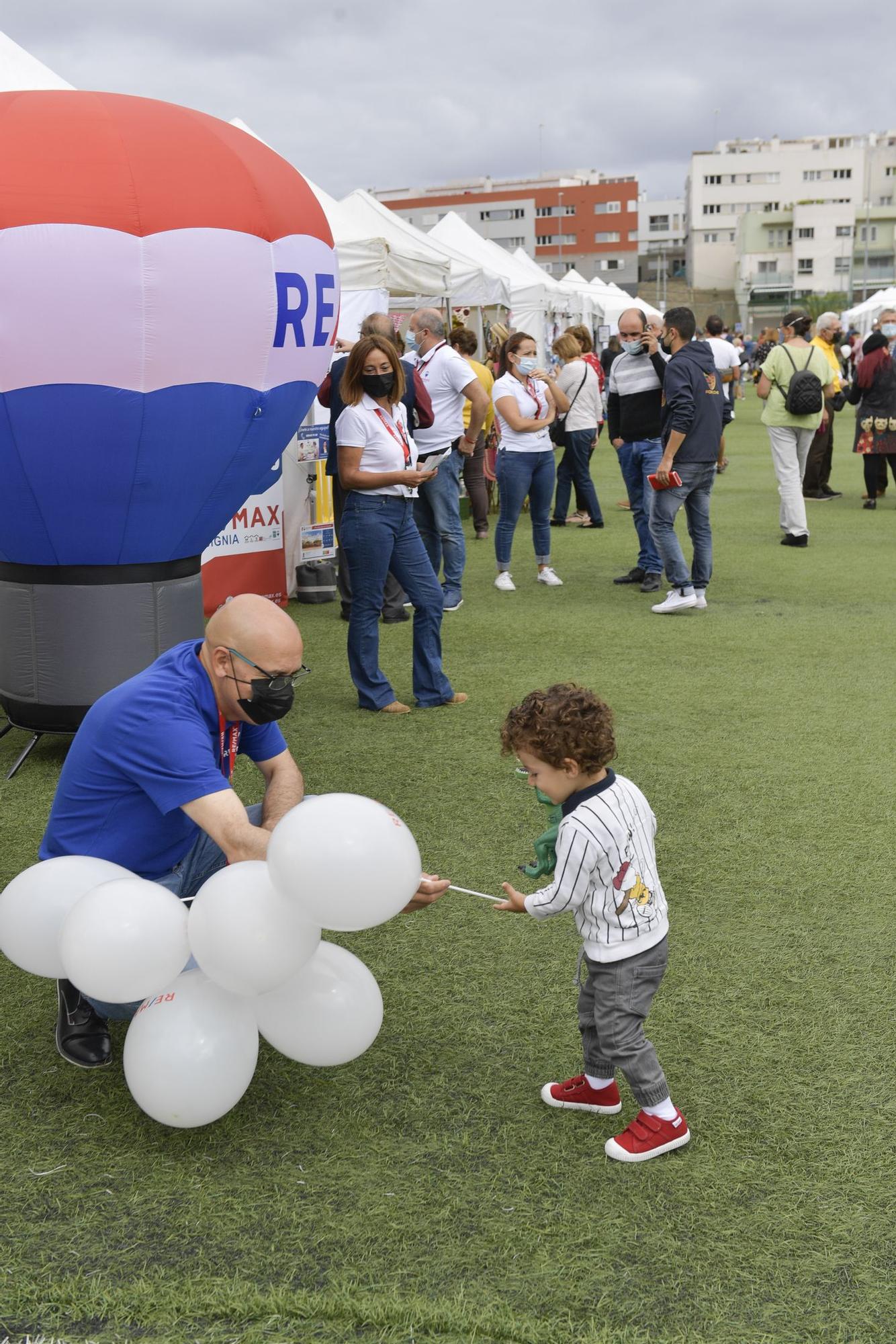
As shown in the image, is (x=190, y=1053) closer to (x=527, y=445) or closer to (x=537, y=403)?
(x=527, y=445)

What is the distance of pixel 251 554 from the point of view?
342 inches

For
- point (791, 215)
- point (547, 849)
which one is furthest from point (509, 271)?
point (791, 215)

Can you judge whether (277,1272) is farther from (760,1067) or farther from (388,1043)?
(760,1067)

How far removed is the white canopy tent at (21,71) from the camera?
632 cm

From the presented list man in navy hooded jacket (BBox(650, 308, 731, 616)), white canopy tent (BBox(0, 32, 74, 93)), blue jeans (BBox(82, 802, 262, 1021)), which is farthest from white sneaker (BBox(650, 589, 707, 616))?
blue jeans (BBox(82, 802, 262, 1021))

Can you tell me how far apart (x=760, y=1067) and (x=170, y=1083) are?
1.53 metres

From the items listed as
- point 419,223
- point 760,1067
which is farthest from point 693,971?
point 419,223

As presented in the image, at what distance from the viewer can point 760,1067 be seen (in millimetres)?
3205

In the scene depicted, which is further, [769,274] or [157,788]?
[769,274]

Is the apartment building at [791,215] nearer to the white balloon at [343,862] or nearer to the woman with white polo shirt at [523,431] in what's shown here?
the woman with white polo shirt at [523,431]

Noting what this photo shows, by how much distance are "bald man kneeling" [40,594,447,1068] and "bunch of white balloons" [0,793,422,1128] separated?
0.14 metres

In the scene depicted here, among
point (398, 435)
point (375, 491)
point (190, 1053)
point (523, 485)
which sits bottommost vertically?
point (190, 1053)

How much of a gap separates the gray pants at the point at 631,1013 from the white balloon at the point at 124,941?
96cm

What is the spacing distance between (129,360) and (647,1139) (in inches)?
136
